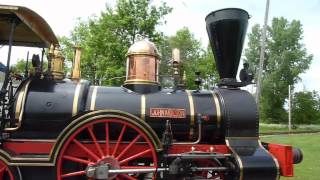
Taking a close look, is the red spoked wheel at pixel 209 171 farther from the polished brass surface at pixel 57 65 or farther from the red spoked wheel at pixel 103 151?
the polished brass surface at pixel 57 65

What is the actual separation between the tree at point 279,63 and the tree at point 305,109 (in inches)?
59.4

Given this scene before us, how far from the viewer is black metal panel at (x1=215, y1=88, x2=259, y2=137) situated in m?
6.21

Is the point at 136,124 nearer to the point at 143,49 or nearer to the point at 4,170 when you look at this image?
the point at 143,49

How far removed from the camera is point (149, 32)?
20.0 m

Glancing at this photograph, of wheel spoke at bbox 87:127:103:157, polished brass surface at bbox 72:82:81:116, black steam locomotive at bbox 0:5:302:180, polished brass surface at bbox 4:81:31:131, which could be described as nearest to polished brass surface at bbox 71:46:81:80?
black steam locomotive at bbox 0:5:302:180

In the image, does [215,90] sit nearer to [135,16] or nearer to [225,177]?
[225,177]

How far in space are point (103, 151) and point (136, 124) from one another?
599 mm

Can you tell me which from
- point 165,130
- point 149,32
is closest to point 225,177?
point 165,130

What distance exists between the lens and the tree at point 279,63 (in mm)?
56125

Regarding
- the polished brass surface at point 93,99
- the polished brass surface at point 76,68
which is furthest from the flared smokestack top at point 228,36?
the polished brass surface at point 76,68

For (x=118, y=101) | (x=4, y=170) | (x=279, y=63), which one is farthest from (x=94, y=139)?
(x=279, y=63)

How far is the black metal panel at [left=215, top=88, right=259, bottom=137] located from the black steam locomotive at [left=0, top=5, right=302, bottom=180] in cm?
1

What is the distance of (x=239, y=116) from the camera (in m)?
6.23

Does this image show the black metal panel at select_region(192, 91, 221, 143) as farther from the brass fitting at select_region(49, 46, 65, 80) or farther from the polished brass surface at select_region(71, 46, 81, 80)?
the brass fitting at select_region(49, 46, 65, 80)
